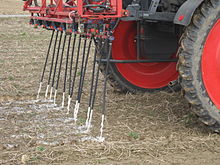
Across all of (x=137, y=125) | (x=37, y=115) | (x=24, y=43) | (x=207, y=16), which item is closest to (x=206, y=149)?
(x=137, y=125)

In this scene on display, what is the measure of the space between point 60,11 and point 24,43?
6.75m

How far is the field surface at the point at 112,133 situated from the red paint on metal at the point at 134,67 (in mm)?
237

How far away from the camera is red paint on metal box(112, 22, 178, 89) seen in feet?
18.5

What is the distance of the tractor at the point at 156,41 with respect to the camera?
12.9 feet

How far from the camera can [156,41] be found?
5348 mm

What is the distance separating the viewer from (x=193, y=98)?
395 centimetres

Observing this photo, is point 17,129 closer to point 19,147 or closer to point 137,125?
point 19,147

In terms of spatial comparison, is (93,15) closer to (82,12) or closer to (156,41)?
(82,12)

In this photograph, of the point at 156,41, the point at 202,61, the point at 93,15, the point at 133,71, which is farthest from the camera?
the point at 133,71

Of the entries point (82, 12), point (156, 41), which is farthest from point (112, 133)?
point (156, 41)

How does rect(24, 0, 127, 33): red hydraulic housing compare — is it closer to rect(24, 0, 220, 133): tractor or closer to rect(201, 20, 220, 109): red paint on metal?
rect(24, 0, 220, 133): tractor

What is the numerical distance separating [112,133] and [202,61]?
3.89 feet

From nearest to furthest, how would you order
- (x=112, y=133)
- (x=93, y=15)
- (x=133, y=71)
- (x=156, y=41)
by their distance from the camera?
(x=93, y=15) → (x=112, y=133) → (x=156, y=41) → (x=133, y=71)

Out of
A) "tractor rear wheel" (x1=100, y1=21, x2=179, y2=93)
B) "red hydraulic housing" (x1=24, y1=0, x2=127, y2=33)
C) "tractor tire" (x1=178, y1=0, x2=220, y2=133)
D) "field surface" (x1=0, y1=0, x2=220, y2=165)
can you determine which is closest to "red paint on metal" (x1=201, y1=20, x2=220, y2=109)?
"tractor tire" (x1=178, y1=0, x2=220, y2=133)
